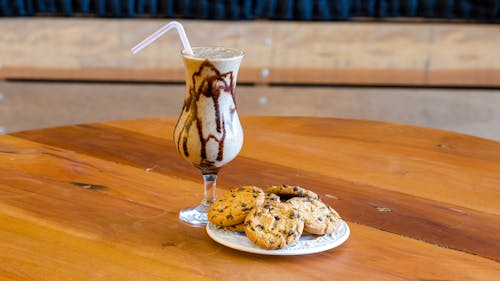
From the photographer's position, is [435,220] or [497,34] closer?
[435,220]

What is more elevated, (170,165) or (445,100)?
(170,165)

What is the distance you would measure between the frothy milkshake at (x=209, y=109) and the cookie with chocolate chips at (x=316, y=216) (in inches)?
3.9

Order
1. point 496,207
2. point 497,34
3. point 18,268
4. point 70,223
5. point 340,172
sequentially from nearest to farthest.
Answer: point 18,268 → point 70,223 → point 496,207 → point 340,172 → point 497,34

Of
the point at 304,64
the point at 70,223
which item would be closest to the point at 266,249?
the point at 70,223

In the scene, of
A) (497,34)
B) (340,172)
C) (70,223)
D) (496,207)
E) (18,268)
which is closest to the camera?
(18,268)

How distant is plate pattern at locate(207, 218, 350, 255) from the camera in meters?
0.79

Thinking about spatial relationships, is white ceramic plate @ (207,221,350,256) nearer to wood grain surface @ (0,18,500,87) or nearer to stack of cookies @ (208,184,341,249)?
stack of cookies @ (208,184,341,249)

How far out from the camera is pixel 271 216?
0.81 m

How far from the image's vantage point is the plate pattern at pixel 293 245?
31.0 inches

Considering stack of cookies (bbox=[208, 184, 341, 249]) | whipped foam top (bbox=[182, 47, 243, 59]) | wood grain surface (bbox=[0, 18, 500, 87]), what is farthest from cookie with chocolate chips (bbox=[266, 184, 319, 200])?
wood grain surface (bbox=[0, 18, 500, 87])

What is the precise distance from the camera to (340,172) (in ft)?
3.53

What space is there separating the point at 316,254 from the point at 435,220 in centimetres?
18

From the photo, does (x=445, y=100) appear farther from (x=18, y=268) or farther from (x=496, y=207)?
(x=18, y=268)

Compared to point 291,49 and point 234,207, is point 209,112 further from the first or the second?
point 291,49
